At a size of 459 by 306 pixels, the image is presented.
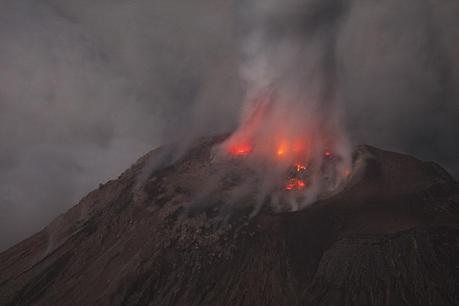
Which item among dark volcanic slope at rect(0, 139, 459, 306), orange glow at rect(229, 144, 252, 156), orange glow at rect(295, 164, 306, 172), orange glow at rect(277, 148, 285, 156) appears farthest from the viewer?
orange glow at rect(229, 144, 252, 156)

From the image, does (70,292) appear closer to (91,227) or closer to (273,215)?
(91,227)

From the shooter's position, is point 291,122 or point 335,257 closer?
point 335,257

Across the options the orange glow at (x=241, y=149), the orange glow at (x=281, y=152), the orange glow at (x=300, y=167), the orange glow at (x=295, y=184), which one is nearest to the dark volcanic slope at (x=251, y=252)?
the orange glow at (x=295, y=184)

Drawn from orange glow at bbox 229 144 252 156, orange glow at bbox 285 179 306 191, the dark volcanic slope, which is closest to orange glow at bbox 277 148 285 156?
orange glow at bbox 229 144 252 156

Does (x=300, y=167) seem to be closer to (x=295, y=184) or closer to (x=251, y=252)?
(x=295, y=184)

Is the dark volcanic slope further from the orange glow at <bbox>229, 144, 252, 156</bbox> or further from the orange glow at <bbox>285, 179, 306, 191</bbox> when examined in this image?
the orange glow at <bbox>229, 144, 252, 156</bbox>

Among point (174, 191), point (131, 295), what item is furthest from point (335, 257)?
point (174, 191)

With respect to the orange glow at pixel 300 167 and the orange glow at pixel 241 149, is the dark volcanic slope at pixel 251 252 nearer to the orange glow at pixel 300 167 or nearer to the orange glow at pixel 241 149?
the orange glow at pixel 241 149
